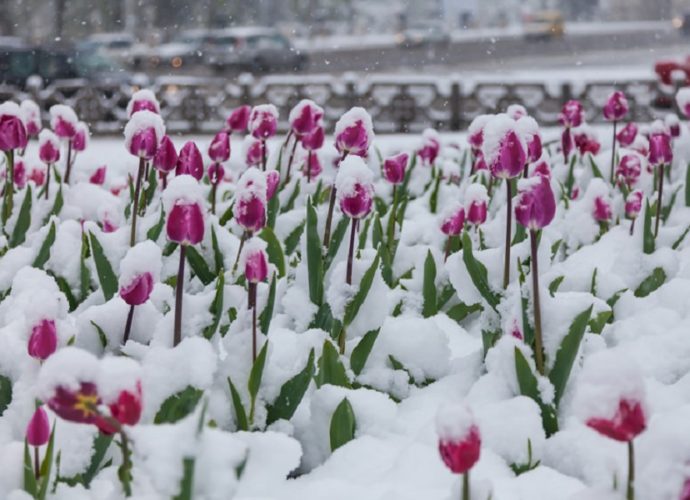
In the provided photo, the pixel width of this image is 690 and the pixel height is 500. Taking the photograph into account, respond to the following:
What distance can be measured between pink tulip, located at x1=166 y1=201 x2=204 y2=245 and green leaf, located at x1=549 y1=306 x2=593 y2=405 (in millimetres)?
742

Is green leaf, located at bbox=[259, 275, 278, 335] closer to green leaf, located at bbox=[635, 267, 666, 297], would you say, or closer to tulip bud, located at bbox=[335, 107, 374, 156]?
tulip bud, located at bbox=[335, 107, 374, 156]

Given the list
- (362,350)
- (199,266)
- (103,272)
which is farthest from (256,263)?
(199,266)

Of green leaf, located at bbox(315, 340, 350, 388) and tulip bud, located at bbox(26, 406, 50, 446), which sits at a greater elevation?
tulip bud, located at bbox(26, 406, 50, 446)

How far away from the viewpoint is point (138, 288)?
1791 millimetres

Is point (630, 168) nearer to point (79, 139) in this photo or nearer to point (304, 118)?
point (304, 118)

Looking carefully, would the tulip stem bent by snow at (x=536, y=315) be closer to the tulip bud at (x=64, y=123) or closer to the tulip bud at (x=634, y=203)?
the tulip bud at (x=634, y=203)

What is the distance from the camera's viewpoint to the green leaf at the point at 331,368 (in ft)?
6.38

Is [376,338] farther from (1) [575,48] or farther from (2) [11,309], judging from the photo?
(1) [575,48]

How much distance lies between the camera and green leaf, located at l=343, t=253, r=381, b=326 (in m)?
2.14

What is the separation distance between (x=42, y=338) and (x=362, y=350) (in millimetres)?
741

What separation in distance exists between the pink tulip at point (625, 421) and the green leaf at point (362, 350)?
1028 mm

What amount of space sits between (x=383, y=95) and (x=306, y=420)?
1318 centimetres

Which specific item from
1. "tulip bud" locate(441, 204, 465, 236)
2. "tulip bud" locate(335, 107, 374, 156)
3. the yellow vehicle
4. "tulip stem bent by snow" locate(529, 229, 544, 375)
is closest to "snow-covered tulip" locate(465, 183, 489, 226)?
"tulip bud" locate(441, 204, 465, 236)

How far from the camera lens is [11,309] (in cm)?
213
